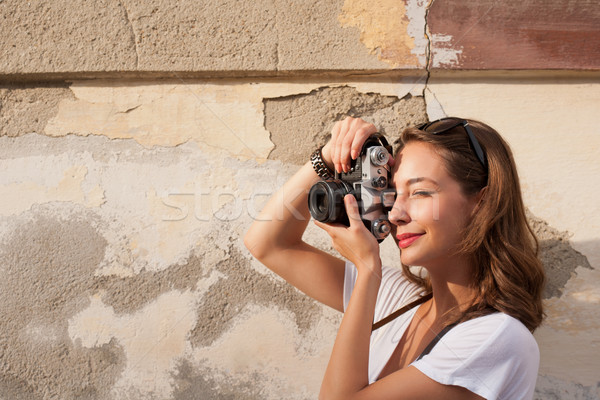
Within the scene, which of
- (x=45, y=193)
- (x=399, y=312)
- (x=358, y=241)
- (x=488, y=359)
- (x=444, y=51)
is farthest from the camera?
(x=45, y=193)

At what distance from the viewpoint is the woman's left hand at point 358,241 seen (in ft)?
4.20

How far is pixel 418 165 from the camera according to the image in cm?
136

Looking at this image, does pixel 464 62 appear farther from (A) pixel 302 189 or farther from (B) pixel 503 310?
(B) pixel 503 310

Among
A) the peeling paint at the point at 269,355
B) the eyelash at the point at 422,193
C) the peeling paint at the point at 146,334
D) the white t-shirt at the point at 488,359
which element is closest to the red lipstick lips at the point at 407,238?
the eyelash at the point at 422,193

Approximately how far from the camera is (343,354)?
4.01ft

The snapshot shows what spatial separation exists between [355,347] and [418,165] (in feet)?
1.64

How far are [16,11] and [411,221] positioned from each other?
5.58 ft

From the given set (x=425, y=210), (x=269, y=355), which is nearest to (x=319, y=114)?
(x=425, y=210)

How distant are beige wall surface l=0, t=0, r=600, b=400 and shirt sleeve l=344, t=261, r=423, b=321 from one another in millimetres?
330

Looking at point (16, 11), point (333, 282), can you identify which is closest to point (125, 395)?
point (333, 282)

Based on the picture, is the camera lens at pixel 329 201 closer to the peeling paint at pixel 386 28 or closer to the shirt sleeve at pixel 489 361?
the shirt sleeve at pixel 489 361

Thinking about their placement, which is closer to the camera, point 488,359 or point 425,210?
point 488,359

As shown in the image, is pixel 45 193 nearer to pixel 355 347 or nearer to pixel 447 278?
pixel 355 347

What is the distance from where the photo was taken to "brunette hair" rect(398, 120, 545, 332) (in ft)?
4.29
